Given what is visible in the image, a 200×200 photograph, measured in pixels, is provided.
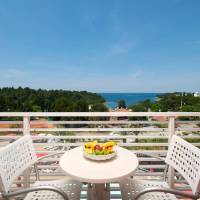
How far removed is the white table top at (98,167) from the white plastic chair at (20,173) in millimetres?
152

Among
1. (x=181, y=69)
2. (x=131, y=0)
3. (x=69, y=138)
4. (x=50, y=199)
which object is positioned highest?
(x=131, y=0)

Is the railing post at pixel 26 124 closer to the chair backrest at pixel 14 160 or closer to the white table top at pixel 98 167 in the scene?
the chair backrest at pixel 14 160

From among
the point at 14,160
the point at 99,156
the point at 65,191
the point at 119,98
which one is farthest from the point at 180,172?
the point at 119,98

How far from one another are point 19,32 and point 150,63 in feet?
29.2

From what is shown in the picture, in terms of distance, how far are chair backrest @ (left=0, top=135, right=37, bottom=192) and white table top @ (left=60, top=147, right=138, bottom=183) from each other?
36cm

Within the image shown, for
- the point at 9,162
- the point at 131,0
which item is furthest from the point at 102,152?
the point at 131,0

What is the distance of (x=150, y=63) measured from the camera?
48.5 feet

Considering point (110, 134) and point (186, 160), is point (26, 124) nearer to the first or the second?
point (110, 134)

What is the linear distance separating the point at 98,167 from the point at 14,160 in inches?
26.3

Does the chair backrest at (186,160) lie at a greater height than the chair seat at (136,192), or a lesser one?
greater

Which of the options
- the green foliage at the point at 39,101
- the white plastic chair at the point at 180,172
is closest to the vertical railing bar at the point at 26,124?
the white plastic chair at the point at 180,172

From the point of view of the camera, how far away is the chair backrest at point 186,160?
149cm

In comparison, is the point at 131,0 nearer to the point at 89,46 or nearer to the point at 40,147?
the point at 40,147

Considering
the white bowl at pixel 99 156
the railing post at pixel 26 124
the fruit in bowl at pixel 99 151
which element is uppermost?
the railing post at pixel 26 124
